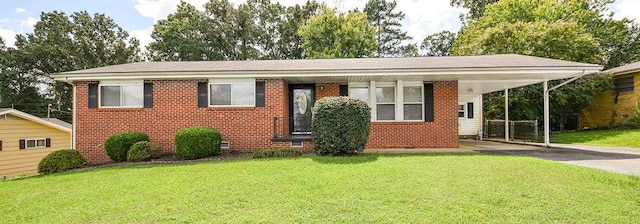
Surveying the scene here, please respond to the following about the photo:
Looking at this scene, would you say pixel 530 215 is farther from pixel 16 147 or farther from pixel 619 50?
pixel 619 50

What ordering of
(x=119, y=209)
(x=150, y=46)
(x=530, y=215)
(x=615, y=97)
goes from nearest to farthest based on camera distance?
(x=530, y=215) < (x=119, y=209) < (x=615, y=97) < (x=150, y=46)

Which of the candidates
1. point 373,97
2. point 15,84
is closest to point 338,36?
point 373,97

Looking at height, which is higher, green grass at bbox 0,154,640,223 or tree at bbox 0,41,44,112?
tree at bbox 0,41,44,112

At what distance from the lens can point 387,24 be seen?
108 ft

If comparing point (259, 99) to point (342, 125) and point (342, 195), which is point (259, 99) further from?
point (342, 195)

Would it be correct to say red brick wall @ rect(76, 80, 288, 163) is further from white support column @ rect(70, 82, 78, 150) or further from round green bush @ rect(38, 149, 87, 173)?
round green bush @ rect(38, 149, 87, 173)

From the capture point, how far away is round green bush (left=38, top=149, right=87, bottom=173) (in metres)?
7.66

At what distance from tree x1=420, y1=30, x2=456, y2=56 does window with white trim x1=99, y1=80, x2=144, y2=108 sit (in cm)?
2872

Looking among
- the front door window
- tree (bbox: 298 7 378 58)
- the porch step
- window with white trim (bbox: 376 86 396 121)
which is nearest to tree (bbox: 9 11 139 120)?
tree (bbox: 298 7 378 58)

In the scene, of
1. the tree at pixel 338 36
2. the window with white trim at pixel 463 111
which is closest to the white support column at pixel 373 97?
the window with white trim at pixel 463 111

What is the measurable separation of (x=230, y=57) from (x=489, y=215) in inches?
1162

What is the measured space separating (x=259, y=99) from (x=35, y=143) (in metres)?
11.9

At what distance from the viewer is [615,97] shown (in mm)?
16797

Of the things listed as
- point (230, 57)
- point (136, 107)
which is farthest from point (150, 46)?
point (136, 107)
